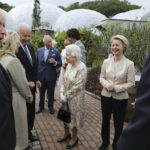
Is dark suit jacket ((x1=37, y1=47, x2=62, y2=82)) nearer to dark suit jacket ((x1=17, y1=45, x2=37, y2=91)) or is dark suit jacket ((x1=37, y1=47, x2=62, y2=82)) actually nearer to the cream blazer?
dark suit jacket ((x1=17, y1=45, x2=37, y2=91))

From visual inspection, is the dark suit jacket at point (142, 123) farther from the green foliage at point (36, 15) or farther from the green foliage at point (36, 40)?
the green foliage at point (36, 15)

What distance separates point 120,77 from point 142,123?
2.26 meters

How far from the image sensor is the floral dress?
3.07 meters

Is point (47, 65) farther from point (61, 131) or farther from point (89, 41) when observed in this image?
point (89, 41)

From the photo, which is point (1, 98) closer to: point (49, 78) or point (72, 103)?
point (72, 103)

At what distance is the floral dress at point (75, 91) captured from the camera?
307cm

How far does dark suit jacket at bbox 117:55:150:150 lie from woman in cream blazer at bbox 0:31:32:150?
2094 mm

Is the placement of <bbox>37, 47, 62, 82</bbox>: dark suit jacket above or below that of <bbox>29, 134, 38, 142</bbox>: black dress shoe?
above

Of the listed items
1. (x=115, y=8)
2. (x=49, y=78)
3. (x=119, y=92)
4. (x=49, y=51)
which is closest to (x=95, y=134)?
(x=119, y=92)

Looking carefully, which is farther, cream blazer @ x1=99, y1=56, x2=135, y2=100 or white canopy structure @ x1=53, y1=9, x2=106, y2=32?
white canopy structure @ x1=53, y1=9, x2=106, y2=32

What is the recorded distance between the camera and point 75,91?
3096 mm

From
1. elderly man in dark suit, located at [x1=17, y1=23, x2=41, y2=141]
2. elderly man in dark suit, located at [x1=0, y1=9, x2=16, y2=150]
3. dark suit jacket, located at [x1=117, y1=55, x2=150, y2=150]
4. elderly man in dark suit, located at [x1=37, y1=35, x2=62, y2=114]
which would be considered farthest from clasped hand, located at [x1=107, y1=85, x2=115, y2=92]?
elderly man in dark suit, located at [x1=37, y1=35, x2=62, y2=114]

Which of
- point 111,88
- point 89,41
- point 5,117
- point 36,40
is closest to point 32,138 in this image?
point 111,88

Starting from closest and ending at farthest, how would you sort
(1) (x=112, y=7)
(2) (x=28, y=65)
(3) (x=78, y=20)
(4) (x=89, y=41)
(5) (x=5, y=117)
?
(5) (x=5, y=117) → (2) (x=28, y=65) → (4) (x=89, y=41) → (3) (x=78, y=20) → (1) (x=112, y=7)
